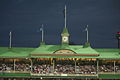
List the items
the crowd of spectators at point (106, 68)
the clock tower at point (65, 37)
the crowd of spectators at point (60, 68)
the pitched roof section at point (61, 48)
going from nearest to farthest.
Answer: the pitched roof section at point (61, 48) → the crowd of spectators at point (60, 68) → the crowd of spectators at point (106, 68) → the clock tower at point (65, 37)

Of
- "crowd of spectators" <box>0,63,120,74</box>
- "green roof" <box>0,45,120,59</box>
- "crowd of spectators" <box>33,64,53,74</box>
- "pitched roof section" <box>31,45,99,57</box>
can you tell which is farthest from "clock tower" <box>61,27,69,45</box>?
"crowd of spectators" <box>33,64,53,74</box>

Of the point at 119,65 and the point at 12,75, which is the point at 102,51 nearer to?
the point at 119,65

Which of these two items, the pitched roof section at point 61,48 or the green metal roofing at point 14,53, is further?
the green metal roofing at point 14,53

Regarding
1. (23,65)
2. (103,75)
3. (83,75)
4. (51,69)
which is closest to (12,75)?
(23,65)

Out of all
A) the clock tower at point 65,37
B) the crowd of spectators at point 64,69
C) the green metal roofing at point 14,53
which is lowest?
the crowd of spectators at point 64,69

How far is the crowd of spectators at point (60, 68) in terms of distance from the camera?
68.3 meters

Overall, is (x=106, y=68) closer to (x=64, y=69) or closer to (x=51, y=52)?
(x=64, y=69)

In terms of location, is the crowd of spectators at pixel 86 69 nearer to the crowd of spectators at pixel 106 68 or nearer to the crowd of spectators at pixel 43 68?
the crowd of spectators at pixel 106 68

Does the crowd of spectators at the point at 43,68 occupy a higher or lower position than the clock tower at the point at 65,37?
lower

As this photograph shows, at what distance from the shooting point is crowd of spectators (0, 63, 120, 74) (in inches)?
2689

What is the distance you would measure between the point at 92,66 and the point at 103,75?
420 centimetres

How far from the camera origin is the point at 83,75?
2628 inches

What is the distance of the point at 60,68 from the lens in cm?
6969

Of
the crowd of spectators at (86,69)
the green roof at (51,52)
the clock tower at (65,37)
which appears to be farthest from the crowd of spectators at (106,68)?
the clock tower at (65,37)
